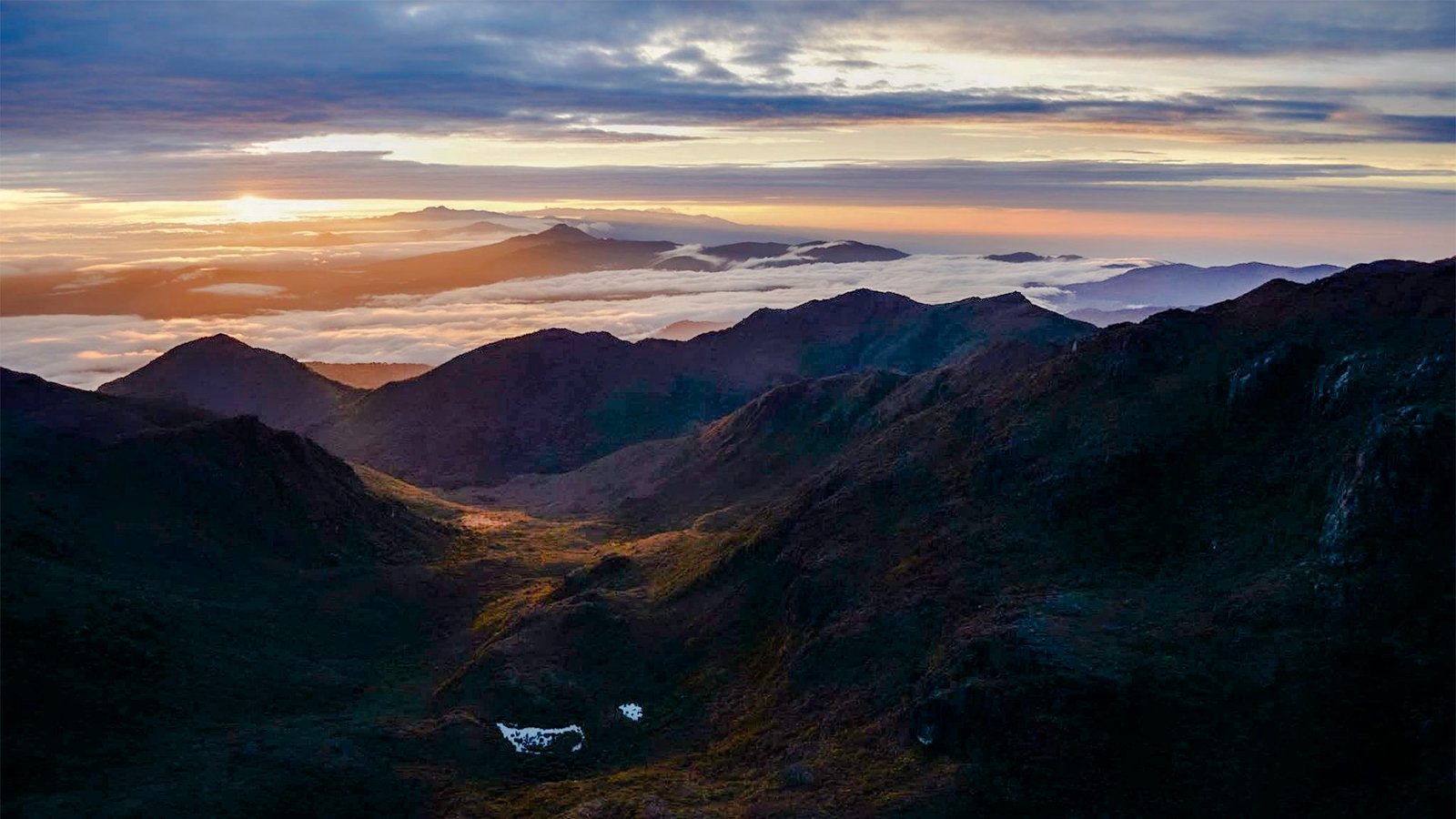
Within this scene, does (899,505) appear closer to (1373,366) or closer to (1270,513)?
(1270,513)

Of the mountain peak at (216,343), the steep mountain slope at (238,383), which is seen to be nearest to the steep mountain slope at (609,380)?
the steep mountain slope at (238,383)

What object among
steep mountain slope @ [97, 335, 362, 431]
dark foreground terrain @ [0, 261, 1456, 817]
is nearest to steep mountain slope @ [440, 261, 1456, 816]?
dark foreground terrain @ [0, 261, 1456, 817]

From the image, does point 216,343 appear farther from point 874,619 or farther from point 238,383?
point 874,619

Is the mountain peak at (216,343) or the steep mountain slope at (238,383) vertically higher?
the mountain peak at (216,343)

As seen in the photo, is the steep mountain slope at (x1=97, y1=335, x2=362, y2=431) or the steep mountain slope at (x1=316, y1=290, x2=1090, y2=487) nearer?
the steep mountain slope at (x1=316, y1=290, x2=1090, y2=487)

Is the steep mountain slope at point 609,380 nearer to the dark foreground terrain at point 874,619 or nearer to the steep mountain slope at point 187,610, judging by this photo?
the steep mountain slope at point 187,610

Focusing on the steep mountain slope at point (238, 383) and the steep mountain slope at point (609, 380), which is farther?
the steep mountain slope at point (238, 383)

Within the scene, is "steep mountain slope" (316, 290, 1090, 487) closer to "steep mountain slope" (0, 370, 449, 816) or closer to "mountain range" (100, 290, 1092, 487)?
"mountain range" (100, 290, 1092, 487)
